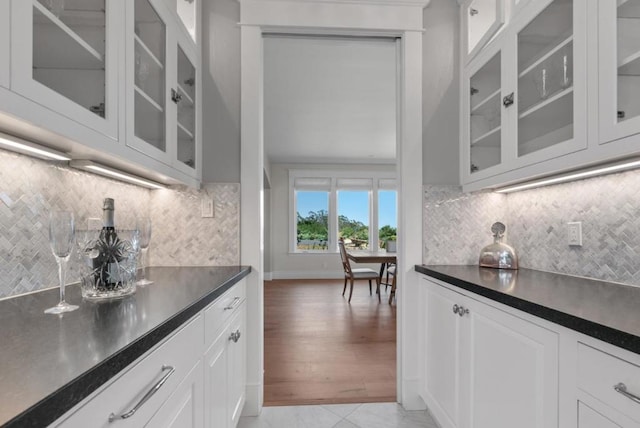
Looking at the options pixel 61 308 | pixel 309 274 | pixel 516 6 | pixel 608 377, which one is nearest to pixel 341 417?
pixel 608 377

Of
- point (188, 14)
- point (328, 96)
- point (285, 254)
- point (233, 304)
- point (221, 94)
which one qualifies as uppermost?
point (328, 96)

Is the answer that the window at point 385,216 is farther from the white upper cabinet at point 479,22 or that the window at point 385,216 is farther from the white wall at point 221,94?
the white wall at point 221,94

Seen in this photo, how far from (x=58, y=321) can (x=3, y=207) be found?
1.69 feet

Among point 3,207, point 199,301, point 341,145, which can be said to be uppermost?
point 341,145

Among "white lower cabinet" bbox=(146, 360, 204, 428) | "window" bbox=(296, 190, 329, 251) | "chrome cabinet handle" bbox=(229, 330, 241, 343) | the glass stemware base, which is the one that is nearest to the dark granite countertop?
the glass stemware base

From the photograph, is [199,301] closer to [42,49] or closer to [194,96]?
[42,49]

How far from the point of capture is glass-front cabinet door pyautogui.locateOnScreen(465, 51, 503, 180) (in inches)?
65.9

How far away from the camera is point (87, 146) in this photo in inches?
37.4

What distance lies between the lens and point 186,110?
175 cm

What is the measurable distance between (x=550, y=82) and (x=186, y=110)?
1777mm

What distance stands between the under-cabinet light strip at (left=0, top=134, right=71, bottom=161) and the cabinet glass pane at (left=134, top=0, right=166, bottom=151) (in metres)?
0.26

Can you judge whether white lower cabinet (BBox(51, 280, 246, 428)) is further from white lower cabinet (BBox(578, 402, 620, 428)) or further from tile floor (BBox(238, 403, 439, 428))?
white lower cabinet (BBox(578, 402, 620, 428))

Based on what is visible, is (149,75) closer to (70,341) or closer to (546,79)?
(70,341)

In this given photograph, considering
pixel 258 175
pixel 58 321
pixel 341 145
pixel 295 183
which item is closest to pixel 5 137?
pixel 58 321
